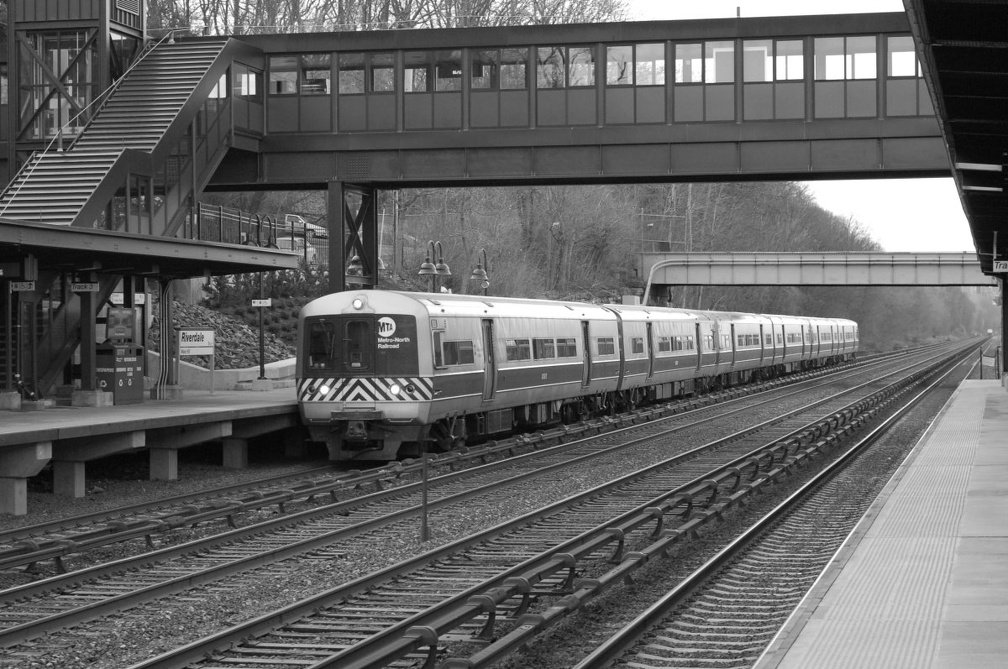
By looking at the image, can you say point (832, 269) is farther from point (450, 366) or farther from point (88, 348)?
point (88, 348)

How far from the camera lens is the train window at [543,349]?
2512 cm

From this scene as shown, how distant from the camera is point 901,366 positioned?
70.6 meters

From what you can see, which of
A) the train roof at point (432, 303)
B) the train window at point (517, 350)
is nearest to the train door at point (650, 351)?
the train roof at point (432, 303)

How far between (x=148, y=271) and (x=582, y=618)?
15.5 metres

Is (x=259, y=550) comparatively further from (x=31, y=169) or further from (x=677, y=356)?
(x=677, y=356)

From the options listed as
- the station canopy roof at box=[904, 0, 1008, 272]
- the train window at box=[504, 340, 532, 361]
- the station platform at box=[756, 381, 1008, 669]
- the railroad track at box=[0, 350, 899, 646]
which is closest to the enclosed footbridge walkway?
the train window at box=[504, 340, 532, 361]

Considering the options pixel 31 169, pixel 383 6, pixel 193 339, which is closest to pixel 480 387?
pixel 193 339

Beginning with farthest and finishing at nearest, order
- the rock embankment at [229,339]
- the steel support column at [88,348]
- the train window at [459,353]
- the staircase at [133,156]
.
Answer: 1. the rock embankment at [229,339]
2. the staircase at [133,156]
3. the steel support column at [88,348]
4. the train window at [459,353]

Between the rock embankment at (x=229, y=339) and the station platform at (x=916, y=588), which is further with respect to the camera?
the rock embankment at (x=229, y=339)

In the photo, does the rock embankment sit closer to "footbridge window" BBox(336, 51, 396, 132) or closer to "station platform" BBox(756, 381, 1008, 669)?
"footbridge window" BBox(336, 51, 396, 132)

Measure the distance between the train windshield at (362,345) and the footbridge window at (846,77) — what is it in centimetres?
1211

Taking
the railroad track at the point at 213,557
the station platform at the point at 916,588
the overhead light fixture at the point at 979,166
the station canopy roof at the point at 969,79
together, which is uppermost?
the station canopy roof at the point at 969,79

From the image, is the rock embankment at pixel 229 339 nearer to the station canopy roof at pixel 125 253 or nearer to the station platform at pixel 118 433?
the station canopy roof at pixel 125 253

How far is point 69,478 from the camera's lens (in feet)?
55.8
